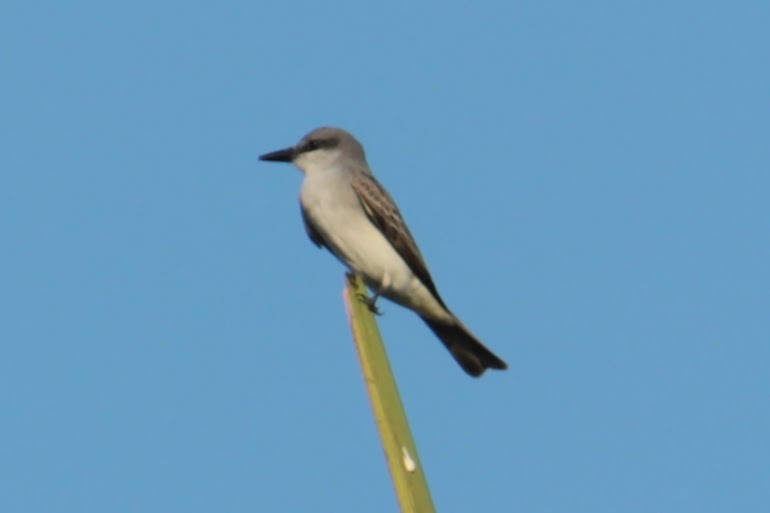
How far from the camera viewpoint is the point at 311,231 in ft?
30.1

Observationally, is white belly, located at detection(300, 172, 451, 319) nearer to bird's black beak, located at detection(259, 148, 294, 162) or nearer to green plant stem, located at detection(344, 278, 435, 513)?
bird's black beak, located at detection(259, 148, 294, 162)

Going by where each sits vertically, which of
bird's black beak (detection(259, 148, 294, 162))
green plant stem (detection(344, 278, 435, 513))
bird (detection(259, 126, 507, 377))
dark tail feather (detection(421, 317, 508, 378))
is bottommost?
green plant stem (detection(344, 278, 435, 513))

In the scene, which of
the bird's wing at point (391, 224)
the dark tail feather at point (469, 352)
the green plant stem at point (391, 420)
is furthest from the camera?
the dark tail feather at point (469, 352)

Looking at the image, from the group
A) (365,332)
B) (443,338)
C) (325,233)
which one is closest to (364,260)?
(325,233)

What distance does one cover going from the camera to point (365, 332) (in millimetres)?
3783

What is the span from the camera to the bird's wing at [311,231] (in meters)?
9.15

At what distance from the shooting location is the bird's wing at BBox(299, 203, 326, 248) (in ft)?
30.0

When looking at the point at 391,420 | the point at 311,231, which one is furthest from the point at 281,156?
the point at 391,420

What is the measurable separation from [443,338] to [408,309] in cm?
32

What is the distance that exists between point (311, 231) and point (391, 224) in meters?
0.53

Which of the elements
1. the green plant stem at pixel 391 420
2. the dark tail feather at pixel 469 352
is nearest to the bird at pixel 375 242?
the dark tail feather at pixel 469 352

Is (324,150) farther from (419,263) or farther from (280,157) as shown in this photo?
(419,263)

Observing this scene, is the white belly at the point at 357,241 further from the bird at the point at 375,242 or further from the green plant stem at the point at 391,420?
the green plant stem at the point at 391,420

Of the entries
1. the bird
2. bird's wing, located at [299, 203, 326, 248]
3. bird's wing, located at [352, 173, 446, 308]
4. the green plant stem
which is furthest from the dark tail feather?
the green plant stem
